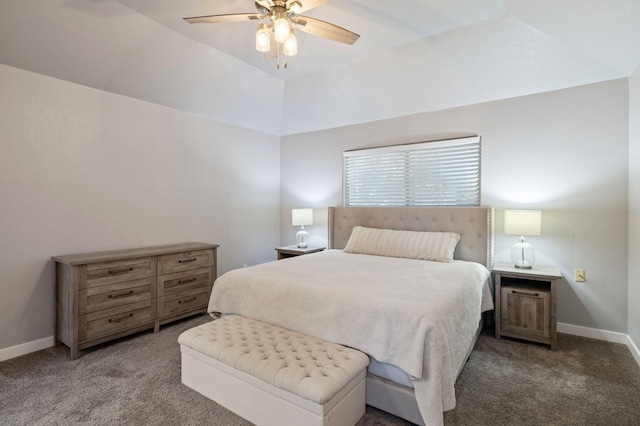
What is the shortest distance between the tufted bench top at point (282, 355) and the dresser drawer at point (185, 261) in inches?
50.4

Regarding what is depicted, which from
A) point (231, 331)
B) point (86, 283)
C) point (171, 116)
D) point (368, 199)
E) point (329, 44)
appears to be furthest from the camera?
point (368, 199)

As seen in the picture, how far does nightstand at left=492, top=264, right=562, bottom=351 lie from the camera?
271cm

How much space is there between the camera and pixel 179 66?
127 inches

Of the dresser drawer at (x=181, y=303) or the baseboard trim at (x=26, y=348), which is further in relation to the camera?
the dresser drawer at (x=181, y=303)

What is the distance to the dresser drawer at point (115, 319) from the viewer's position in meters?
2.62

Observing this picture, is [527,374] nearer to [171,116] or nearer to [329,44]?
[329,44]

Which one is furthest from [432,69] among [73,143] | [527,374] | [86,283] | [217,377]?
[86,283]

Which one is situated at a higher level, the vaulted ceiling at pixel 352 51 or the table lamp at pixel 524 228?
the vaulted ceiling at pixel 352 51

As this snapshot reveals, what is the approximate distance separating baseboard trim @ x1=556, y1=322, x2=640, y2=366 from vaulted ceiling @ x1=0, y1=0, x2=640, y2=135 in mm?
2308

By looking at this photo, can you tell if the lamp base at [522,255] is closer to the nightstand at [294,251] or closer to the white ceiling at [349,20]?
the white ceiling at [349,20]

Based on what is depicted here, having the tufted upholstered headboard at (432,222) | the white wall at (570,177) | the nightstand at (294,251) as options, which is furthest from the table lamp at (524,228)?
the nightstand at (294,251)

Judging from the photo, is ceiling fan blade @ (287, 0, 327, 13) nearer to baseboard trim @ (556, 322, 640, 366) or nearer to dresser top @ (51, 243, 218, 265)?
dresser top @ (51, 243, 218, 265)

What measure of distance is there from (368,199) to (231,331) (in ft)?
9.08

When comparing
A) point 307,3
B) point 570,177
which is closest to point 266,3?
point 307,3
